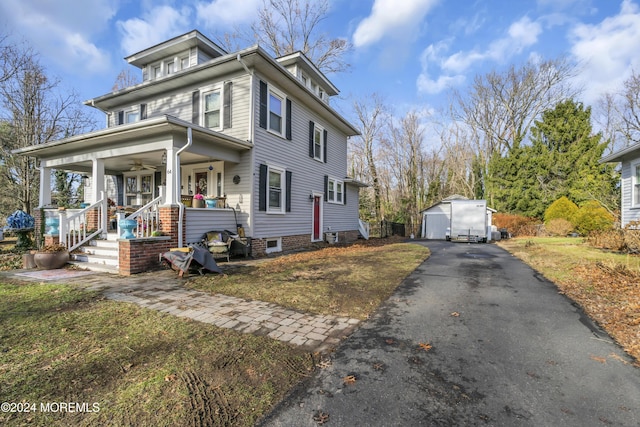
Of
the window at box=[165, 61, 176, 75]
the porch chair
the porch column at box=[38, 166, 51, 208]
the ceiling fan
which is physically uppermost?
the window at box=[165, 61, 176, 75]

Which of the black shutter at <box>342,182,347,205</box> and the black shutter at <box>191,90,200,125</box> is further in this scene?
the black shutter at <box>342,182,347,205</box>

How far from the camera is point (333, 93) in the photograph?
16.2m

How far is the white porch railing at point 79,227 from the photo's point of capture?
25.1ft

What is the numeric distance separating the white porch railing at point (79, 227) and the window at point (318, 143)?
788 cm

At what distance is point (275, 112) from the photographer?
10.6 m

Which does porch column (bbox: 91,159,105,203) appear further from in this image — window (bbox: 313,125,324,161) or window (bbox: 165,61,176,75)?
window (bbox: 313,125,324,161)

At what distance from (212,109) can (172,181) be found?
13.4 feet

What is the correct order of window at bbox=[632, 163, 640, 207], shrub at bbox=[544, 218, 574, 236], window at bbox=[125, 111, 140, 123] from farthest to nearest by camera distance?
1. shrub at bbox=[544, 218, 574, 236]
2. window at bbox=[125, 111, 140, 123]
3. window at bbox=[632, 163, 640, 207]

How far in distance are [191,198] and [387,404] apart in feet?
27.8

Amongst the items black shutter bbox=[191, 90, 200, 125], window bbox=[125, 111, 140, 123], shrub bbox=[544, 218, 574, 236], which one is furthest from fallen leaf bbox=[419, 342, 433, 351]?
shrub bbox=[544, 218, 574, 236]

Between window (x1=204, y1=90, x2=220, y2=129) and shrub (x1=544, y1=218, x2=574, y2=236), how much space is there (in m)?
20.0

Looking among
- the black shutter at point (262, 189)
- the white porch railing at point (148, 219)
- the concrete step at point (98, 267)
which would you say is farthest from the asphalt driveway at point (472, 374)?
the black shutter at point (262, 189)

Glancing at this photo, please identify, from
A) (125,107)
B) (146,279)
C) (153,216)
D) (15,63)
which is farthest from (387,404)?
(15,63)

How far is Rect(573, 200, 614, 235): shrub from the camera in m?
16.1
